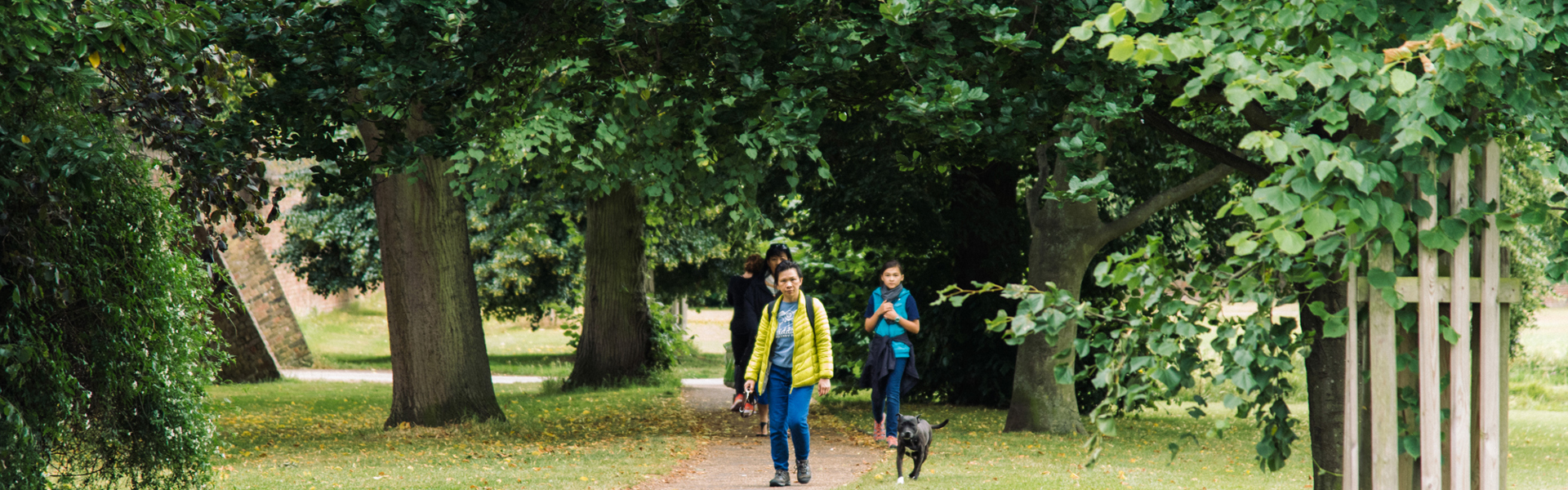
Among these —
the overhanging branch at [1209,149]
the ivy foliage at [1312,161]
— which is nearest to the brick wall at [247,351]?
the overhanging branch at [1209,149]

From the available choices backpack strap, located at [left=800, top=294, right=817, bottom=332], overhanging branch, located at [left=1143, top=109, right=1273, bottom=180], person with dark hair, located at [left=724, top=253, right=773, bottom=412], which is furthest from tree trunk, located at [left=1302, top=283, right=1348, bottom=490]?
person with dark hair, located at [left=724, top=253, right=773, bottom=412]

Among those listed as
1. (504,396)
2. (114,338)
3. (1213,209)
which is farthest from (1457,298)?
(504,396)

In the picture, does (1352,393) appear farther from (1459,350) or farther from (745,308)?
(745,308)

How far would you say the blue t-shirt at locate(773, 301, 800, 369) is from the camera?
735 centimetres

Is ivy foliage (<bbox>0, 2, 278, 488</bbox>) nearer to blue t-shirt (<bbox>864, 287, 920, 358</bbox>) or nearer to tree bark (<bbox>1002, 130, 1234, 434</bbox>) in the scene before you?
blue t-shirt (<bbox>864, 287, 920, 358</bbox>)

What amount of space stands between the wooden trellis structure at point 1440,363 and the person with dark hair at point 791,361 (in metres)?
4.13

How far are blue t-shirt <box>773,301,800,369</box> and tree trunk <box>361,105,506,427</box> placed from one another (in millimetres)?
4481

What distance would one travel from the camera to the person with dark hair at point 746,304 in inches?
402

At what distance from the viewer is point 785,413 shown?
7.38 m

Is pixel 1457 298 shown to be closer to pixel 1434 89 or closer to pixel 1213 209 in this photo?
pixel 1434 89

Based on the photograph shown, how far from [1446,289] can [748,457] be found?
6734 mm

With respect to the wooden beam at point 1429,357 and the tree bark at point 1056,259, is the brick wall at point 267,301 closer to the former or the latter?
the tree bark at point 1056,259

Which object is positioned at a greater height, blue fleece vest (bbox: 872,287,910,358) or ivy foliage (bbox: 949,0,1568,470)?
ivy foliage (bbox: 949,0,1568,470)

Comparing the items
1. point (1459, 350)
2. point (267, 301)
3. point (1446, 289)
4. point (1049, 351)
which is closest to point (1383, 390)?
point (1459, 350)
